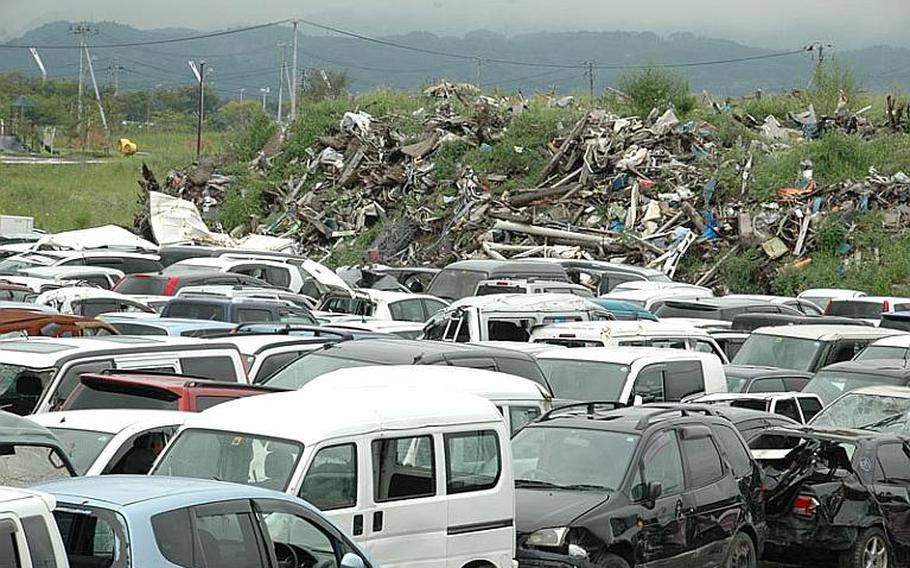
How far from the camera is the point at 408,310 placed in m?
24.3

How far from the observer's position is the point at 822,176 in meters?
41.6

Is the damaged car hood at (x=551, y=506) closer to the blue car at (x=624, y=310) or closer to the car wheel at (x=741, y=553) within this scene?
the car wheel at (x=741, y=553)

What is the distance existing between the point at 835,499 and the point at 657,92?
41.0 metres

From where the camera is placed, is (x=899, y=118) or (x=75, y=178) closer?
(x=899, y=118)

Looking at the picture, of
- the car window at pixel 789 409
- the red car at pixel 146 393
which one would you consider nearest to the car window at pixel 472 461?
the red car at pixel 146 393

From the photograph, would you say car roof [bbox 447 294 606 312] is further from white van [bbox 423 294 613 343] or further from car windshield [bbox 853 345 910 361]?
car windshield [bbox 853 345 910 361]

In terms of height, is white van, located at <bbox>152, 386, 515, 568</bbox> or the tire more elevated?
white van, located at <bbox>152, 386, 515, 568</bbox>

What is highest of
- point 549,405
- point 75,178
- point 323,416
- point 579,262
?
point 323,416

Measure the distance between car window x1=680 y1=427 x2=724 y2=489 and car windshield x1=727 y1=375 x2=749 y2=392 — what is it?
19.0ft

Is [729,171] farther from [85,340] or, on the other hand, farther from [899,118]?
[85,340]

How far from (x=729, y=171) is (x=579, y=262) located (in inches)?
410

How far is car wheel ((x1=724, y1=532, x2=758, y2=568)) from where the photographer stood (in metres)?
11.8

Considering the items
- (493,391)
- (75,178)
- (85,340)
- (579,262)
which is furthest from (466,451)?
(75,178)

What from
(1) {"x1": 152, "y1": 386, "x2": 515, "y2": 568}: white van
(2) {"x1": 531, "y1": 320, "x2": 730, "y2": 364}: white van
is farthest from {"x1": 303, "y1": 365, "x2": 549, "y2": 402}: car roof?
(2) {"x1": 531, "y1": 320, "x2": 730, "y2": 364}: white van
